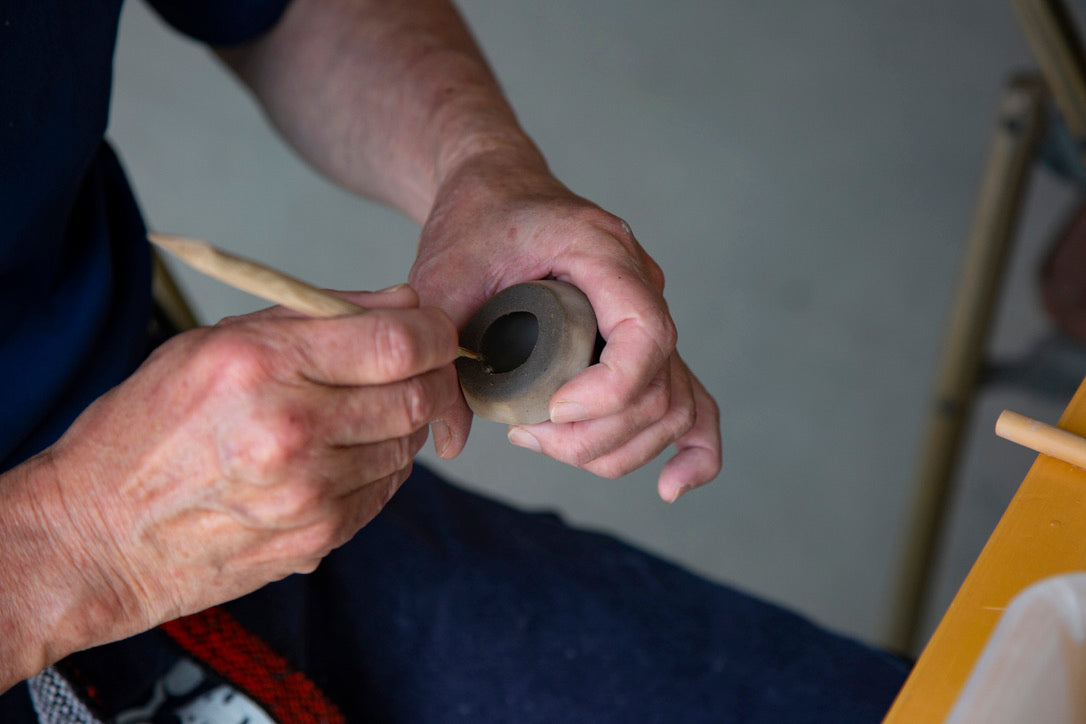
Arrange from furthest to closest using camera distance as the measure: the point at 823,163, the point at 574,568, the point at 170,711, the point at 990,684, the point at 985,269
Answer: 1. the point at 823,163
2. the point at 985,269
3. the point at 574,568
4. the point at 170,711
5. the point at 990,684

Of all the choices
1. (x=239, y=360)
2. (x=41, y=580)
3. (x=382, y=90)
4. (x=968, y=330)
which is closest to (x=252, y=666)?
(x=41, y=580)

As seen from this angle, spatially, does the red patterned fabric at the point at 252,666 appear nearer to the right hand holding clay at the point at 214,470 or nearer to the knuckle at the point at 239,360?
the right hand holding clay at the point at 214,470

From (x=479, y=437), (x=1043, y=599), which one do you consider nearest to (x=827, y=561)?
(x=479, y=437)

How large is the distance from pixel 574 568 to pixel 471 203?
12.5 inches

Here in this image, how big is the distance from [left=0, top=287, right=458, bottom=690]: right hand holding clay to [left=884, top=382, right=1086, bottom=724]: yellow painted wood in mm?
255

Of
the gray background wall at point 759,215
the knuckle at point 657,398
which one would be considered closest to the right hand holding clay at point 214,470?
the knuckle at point 657,398

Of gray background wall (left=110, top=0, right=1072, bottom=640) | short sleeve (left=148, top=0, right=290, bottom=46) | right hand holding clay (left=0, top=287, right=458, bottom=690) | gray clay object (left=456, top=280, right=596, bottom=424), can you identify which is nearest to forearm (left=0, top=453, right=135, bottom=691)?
right hand holding clay (left=0, top=287, right=458, bottom=690)

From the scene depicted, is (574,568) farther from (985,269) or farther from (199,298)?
(199,298)

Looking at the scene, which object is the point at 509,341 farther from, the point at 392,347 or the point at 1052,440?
the point at 1052,440

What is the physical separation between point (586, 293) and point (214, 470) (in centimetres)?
25

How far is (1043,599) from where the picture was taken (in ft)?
1.29

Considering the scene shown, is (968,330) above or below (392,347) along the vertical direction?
below

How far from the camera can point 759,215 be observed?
197 centimetres

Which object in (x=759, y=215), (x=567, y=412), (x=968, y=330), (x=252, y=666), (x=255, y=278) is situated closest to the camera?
(x=255, y=278)
